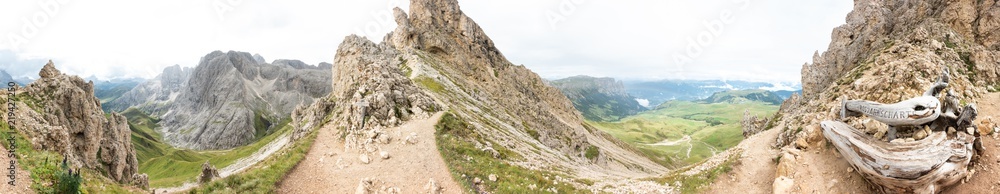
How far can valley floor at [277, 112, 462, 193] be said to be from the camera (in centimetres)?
2734

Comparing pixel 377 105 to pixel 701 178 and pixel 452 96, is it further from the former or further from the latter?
pixel 701 178

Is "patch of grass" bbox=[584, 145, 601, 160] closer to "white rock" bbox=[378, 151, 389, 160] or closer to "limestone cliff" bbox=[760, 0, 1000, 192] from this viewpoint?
"limestone cliff" bbox=[760, 0, 1000, 192]

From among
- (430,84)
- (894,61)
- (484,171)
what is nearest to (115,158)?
(430,84)

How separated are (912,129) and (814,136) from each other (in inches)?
236

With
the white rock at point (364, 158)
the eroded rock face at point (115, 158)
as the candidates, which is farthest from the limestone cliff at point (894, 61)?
the eroded rock face at point (115, 158)

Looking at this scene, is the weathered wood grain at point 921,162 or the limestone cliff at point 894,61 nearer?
the weathered wood grain at point 921,162

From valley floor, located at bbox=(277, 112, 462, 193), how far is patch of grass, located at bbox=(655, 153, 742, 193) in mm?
15690

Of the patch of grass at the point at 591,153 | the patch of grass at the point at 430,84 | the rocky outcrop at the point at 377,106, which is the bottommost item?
the patch of grass at the point at 591,153

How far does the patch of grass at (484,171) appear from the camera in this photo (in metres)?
26.9

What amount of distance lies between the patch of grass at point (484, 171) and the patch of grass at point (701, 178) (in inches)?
269

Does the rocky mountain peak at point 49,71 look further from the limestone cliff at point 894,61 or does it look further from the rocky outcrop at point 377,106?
the limestone cliff at point 894,61

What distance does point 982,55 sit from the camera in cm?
3988

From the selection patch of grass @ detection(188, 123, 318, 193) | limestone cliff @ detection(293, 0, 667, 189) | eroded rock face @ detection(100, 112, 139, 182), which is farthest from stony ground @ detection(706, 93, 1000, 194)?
eroded rock face @ detection(100, 112, 139, 182)

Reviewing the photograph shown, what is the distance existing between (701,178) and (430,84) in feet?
175
